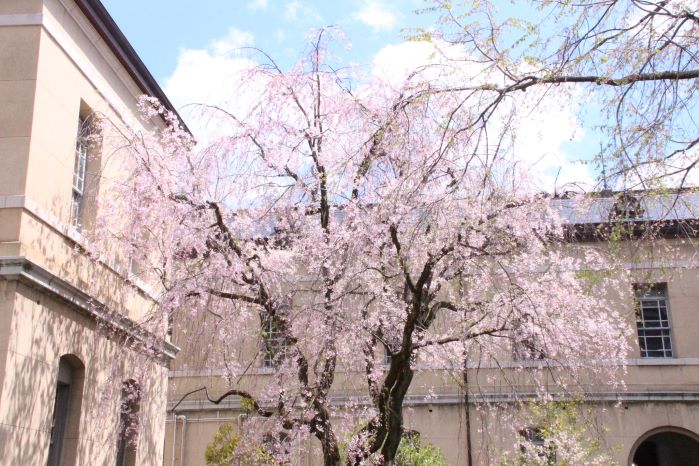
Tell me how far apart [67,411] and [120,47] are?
633cm

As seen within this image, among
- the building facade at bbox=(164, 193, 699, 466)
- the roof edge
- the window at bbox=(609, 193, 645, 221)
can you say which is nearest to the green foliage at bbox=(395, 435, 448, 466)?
the building facade at bbox=(164, 193, 699, 466)

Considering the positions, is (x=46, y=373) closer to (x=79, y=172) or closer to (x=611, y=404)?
(x=79, y=172)

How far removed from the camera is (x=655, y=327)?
70.7ft

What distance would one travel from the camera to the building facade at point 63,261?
36.1ft

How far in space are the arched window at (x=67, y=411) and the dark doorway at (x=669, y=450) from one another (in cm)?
1565

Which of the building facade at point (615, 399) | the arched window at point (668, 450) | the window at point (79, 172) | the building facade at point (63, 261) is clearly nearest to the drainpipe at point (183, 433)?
the building facade at point (615, 399)

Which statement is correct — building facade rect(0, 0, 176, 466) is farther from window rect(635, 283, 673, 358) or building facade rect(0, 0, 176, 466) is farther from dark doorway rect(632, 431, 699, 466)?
dark doorway rect(632, 431, 699, 466)

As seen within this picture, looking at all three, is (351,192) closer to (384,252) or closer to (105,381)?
(384,252)

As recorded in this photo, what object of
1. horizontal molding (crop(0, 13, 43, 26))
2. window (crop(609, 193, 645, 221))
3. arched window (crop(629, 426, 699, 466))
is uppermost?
horizontal molding (crop(0, 13, 43, 26))

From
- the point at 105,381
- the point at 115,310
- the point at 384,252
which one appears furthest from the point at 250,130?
the point at 105,381

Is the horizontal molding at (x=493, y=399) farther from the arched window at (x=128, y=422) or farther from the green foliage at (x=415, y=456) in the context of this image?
the arched window at (x=128, y=422)

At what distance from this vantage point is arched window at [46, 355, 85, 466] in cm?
1259

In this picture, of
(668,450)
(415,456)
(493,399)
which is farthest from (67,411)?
(668,450)

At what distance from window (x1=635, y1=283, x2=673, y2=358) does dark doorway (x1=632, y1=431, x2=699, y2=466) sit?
95.1 inches
